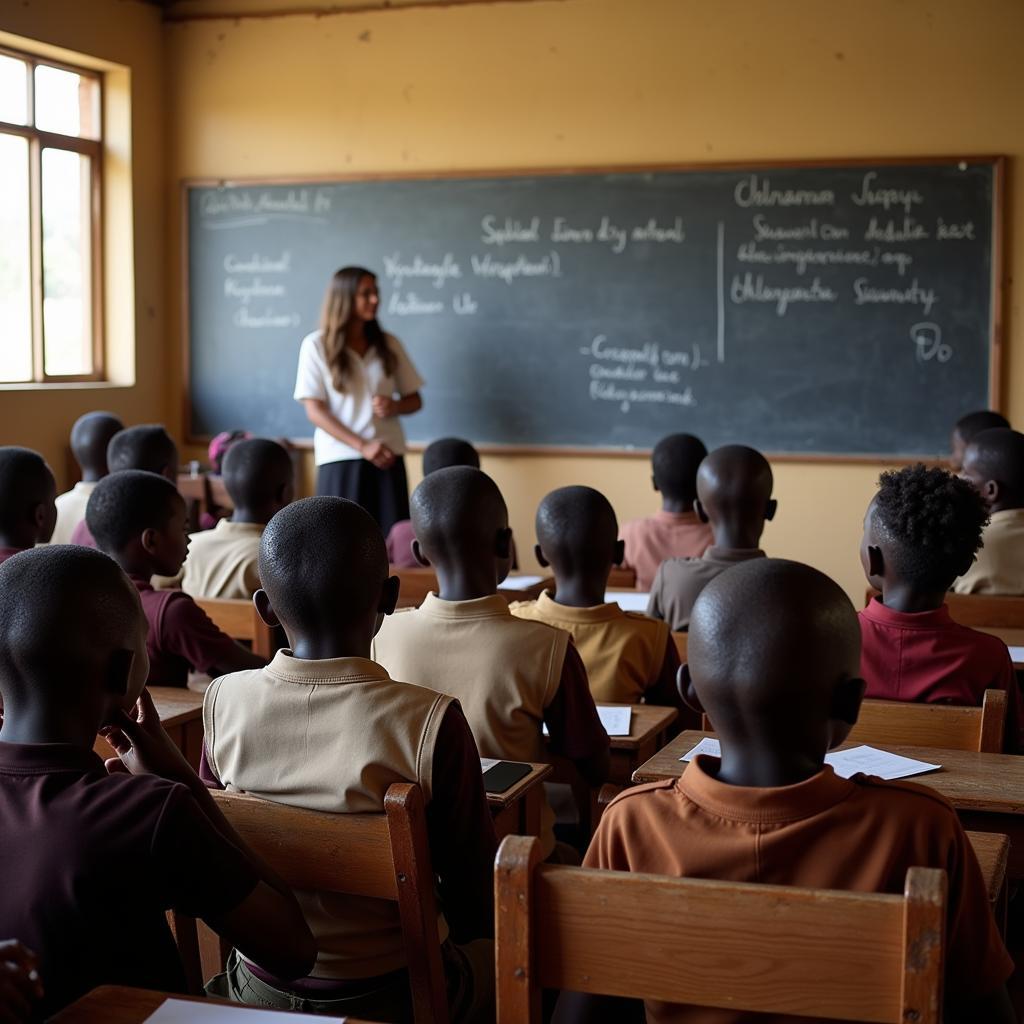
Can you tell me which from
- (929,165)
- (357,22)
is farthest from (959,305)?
(357,22)

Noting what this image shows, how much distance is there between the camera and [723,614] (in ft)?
4.53

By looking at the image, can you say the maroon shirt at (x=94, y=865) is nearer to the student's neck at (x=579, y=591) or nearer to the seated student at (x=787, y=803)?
the seated student at (x=787, y=803)

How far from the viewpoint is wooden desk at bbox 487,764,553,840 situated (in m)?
1.93

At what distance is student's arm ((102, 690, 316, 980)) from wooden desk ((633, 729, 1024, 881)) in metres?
0.62

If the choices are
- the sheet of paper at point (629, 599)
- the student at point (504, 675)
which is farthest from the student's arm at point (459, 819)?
the sheet of paper at point (629, 599)

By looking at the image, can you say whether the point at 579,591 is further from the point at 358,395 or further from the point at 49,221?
the point at 49,221

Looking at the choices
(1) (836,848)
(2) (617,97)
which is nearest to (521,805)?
(1) (836,848)

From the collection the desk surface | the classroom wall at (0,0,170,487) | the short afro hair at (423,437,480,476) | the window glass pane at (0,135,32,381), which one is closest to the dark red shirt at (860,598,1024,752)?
the desk surface

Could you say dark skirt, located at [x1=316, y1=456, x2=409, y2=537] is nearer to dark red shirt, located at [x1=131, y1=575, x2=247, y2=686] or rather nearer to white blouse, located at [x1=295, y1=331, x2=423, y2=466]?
white blouse, located at [x1=295, y1=331, x2=423, y2=466]

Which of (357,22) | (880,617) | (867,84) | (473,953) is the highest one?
(357,22)

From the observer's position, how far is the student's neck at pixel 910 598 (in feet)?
8.01

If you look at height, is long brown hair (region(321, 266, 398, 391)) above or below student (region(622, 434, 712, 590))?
above

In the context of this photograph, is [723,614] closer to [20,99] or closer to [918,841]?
[918,841]

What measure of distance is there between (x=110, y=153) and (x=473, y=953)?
5.51 m
